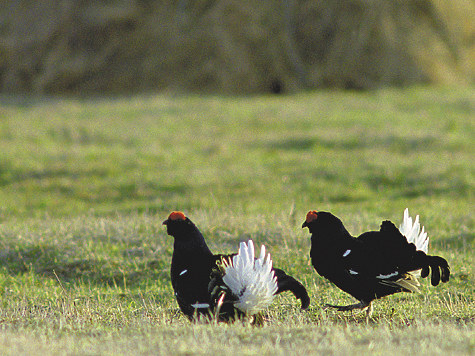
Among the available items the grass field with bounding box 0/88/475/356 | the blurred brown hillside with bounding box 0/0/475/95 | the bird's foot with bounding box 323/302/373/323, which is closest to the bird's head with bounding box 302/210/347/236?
the bird's foot with bounding box 323/302/373/323

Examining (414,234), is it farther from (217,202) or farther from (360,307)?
(217,202)

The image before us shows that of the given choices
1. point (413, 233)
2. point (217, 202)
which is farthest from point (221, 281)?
point (217, 202)

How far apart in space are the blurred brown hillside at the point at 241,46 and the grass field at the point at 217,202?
2.59 meters

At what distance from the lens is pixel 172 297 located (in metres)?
7.40

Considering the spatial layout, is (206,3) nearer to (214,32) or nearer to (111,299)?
(214,32)

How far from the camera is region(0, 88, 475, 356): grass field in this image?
520cm

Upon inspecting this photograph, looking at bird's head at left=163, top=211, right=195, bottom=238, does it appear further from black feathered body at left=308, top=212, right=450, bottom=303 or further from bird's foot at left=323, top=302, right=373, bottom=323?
bird's foot at left=323, top=302, right=373, bottom=323

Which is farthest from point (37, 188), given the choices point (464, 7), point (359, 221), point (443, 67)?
point (464, 7)

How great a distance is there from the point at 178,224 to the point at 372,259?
190 cm

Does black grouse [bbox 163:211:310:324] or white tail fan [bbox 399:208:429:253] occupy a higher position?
white tail fan [bbox 399:208:429:253]

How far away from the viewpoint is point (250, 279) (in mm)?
5391

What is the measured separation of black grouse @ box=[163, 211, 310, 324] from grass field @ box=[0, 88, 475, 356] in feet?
0.80

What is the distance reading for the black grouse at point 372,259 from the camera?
5941mm

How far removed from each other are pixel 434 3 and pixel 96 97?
18.4 meters
